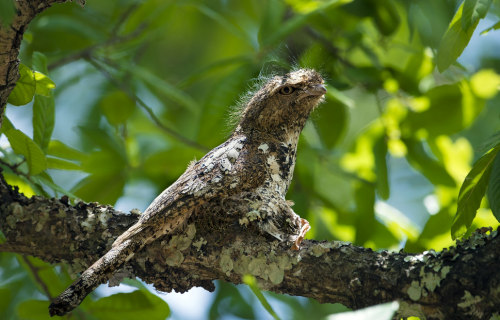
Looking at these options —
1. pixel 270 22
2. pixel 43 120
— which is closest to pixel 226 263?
pixel 43 120

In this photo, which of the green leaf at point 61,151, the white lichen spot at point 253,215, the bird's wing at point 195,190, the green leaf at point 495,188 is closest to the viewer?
the green leaf at point 495,188

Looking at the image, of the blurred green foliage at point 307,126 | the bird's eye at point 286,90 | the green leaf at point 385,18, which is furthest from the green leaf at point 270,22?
the green leaf at point 385,18

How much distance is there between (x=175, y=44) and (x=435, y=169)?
4375mm

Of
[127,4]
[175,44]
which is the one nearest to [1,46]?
[127,4]

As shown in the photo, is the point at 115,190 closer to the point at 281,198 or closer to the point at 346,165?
the point at 281,198

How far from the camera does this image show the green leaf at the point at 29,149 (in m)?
2.41

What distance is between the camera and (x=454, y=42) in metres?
2.03

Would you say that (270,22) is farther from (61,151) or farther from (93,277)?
(93,277)

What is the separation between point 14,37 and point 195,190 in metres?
1.11

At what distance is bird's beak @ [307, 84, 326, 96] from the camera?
279cm

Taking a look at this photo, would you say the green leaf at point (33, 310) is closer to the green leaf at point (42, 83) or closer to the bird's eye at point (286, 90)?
the green leaf at point (42, 83)

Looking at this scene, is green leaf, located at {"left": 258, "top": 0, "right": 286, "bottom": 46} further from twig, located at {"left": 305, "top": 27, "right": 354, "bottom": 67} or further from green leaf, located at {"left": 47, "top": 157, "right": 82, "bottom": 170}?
green leaf, located at {"left": 47, "top": 157, "right": 82, "bottom": 170}

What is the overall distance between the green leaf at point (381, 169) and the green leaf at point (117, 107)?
95.2 inches

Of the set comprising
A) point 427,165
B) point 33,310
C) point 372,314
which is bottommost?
point 372,314
